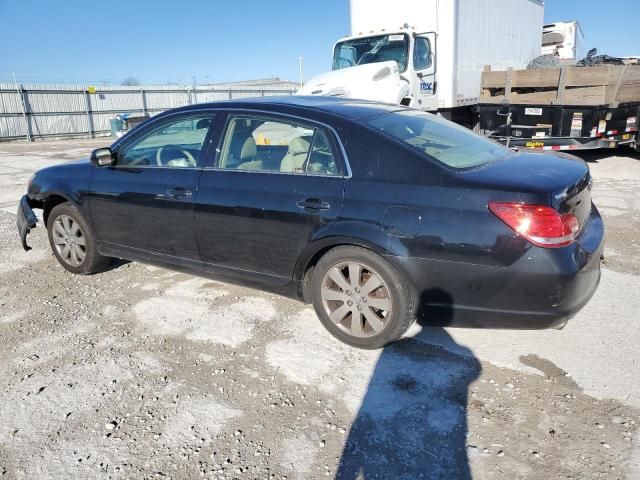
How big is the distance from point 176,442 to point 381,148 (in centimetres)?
202

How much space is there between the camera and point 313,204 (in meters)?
3.18

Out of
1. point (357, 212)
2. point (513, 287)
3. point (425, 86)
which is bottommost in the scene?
point (513, 287)

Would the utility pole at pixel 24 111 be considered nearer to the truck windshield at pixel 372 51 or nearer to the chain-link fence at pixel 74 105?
the chain-link fence at pixel 74 105

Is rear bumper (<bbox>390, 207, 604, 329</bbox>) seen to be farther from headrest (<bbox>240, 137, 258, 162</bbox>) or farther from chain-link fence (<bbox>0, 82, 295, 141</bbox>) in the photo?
chain-link fence (<bbox>0, 82, 295, 141</bbox>)

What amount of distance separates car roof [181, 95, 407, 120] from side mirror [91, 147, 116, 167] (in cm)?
82

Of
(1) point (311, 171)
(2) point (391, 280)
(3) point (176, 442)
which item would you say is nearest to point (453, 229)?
(2) point (391, 280)

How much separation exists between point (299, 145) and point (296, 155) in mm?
72

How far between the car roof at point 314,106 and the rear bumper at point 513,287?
1.14 m

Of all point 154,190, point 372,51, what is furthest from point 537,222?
point 372,51

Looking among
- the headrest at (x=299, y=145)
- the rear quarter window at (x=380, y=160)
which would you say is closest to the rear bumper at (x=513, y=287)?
the rear quarter window at (x=380, y=160)

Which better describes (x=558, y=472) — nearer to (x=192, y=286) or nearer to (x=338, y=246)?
(x=338, y=246)

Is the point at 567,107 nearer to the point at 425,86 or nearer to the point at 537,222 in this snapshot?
the point at 425,86

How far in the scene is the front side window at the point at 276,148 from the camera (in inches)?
128

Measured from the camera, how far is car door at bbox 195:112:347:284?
3.21 metres
